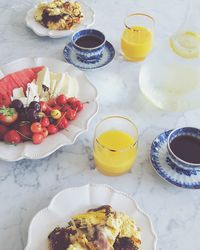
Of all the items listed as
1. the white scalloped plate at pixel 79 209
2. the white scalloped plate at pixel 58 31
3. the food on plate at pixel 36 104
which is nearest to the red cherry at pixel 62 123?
the food on plate at pixel 36 104

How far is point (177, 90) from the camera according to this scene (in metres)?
1.22

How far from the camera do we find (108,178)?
1051 mm

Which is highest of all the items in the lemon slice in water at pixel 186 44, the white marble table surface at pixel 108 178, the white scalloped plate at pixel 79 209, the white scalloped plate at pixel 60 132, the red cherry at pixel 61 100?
the lemon slice in water at pixel 186 44

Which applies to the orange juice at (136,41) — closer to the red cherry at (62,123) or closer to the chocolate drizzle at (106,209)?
the red cherry at (62,123)

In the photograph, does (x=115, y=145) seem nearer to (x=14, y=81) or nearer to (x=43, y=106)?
(x=43, y=106)

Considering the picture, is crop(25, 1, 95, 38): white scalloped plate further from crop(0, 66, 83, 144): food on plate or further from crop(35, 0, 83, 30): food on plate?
crop(0, 66, 83, 144): food on plate

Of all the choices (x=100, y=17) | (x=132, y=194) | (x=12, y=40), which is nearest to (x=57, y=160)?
(x=132, y=194)

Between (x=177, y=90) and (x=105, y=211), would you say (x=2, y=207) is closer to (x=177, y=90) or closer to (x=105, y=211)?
(x=105, y=211)

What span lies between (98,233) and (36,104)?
1.40 feet

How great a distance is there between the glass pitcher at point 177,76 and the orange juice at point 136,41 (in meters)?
0.13

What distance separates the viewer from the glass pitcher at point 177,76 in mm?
1210

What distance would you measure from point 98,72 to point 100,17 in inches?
13.6

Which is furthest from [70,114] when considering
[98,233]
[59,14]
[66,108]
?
[59,14]

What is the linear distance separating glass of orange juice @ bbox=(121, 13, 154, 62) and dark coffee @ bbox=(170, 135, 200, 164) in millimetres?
436
